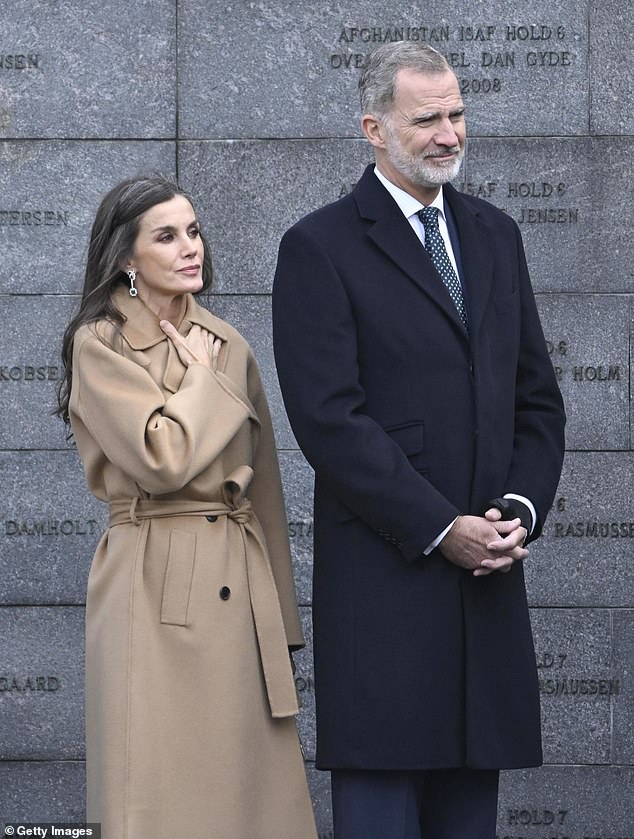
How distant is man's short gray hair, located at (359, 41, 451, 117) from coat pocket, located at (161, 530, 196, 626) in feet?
4.41

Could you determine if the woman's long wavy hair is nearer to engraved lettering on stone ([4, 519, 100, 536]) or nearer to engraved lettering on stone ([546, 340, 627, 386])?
engraved lettering on stone ([4, 519, 100, 536])

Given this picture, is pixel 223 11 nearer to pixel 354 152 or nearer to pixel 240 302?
pixel 354 152

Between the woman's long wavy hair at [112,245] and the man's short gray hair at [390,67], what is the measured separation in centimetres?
69

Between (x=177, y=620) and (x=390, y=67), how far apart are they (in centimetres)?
164

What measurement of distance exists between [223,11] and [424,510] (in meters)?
3.26

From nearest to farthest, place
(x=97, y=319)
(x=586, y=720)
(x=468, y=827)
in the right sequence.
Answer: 1. (x=468, y=827)
2. (x=97, y=319)
3. (x=586, y=720)

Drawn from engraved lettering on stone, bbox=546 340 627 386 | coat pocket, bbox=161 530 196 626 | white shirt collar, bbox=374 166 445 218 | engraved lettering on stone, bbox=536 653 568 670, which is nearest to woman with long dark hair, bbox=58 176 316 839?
coat pocket, bbox=161 530 196 626

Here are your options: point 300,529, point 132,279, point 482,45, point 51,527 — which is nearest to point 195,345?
point 132,279

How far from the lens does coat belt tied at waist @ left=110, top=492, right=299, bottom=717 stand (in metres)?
4.13

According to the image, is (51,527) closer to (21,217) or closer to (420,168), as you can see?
(21,217)

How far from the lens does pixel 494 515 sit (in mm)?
3736

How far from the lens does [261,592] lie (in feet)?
13.7

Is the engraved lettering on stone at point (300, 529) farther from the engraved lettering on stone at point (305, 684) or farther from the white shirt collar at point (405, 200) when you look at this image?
the white shirt collar at point (405, 200)

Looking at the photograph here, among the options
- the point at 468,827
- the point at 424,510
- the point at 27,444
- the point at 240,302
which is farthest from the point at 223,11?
Result: the point at 468,827
